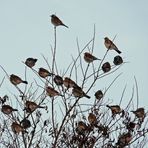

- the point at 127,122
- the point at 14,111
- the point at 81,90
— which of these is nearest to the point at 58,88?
the point at 81,90

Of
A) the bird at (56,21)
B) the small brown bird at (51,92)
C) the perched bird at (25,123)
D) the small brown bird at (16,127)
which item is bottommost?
the small brown bird at (16,127)

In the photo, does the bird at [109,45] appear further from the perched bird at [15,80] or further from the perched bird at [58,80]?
the perched bird at [15,80]

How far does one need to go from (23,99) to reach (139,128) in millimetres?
1739

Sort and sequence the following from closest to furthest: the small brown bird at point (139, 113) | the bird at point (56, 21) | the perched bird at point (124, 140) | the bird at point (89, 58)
Answer: the perched bird at point (124, 140)
the small brown bird at point (139, 113)
the bird at point (89, 58)
the bird at point (56, 21)

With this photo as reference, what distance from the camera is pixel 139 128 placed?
16.7ft

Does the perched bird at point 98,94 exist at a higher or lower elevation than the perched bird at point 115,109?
higher

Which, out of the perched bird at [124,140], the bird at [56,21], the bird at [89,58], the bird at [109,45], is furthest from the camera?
the bird at [56,21]

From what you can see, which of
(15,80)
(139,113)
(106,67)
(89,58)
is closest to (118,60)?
(106,67)

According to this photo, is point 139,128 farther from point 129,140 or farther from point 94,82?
point 94,82

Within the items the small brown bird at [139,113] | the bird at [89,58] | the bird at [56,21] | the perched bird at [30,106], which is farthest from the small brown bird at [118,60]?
the perched bird at [30,106]

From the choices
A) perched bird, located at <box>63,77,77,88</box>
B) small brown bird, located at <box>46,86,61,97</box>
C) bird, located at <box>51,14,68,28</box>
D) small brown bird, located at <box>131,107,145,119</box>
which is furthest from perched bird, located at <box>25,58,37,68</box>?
small brown bird, located at <box>131,107,145,119</box>

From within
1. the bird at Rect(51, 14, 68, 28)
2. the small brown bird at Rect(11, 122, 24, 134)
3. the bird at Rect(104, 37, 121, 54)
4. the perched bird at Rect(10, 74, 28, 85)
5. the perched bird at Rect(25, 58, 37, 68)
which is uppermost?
the bird at Rect(51, 14, 68, 28)

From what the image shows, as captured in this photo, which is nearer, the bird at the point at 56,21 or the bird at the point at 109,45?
the bird at the point at 109,45

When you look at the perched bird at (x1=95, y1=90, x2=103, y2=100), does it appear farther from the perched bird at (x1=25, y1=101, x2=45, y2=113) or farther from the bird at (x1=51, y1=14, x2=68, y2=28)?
the bird at (x1=51, y1=14, x2=68, y2=28)
